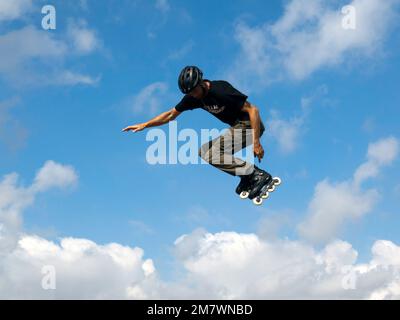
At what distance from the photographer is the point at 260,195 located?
50.6 feet

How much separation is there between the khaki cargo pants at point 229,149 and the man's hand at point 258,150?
0.74 meters

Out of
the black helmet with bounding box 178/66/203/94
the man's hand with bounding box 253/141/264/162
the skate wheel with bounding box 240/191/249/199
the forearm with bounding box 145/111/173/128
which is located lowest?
the skate wheel with bounding box 240/191/249/199

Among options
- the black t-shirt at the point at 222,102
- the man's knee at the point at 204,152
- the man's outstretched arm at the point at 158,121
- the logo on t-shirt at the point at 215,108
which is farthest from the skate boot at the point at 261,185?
the man's outstretched arm at the point at 158,121

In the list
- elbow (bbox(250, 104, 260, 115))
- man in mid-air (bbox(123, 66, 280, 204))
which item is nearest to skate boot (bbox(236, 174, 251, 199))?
man in mid-air (bbox(123, 66, 280, 204))

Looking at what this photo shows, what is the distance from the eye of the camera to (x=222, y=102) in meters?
14.2

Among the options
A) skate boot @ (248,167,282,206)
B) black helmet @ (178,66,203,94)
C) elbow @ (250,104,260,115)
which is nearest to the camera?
black helmet @ (178,66,203,94)

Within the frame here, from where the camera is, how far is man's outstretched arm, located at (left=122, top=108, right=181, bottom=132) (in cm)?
1527

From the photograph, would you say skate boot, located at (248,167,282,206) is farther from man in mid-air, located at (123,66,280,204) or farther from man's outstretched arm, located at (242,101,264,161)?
man's outstretched arm, located at (242,101,264,161)

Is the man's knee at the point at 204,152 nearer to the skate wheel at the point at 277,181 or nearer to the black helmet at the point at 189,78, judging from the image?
the black helmet at the point at 189,78

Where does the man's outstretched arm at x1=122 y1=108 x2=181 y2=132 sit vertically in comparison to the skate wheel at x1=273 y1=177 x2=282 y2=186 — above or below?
above

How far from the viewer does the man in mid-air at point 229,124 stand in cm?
1412

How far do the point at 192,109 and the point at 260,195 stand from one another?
3.26 m
